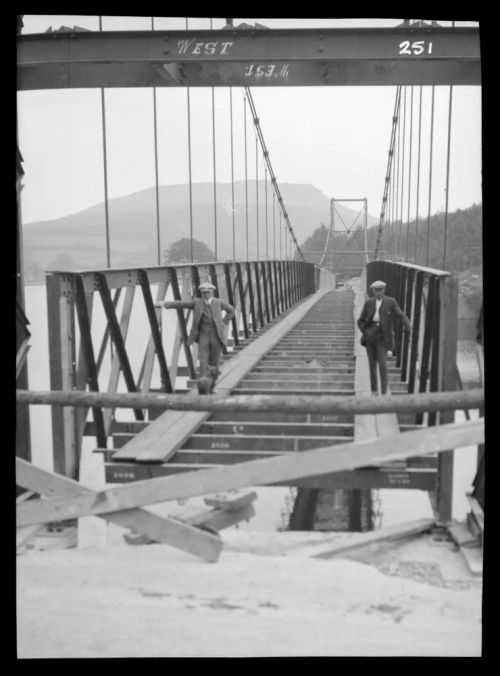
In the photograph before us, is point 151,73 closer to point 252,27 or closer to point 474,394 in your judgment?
point 252,27

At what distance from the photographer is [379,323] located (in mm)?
3592

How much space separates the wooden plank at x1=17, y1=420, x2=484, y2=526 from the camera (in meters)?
2.88

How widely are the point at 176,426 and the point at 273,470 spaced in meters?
1.22

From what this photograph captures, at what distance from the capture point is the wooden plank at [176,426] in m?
3.74

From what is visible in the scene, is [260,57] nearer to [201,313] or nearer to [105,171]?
[105,171]

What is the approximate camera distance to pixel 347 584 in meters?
3.12

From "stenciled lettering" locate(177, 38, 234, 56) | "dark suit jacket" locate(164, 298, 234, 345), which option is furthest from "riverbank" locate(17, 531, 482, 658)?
"stenciled lettering" locate(177, 38, 234, 56)

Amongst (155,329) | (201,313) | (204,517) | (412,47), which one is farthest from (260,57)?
(204,517)

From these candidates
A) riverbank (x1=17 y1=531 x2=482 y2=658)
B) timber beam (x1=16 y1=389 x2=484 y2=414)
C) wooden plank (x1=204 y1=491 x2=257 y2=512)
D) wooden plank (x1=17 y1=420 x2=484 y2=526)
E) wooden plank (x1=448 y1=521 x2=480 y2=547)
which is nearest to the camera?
timber beam (x1=16 y1=389 x2=484 y2=414)

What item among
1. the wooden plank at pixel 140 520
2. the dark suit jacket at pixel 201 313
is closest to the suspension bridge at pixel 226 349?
the wooden plank at pixel 140 520

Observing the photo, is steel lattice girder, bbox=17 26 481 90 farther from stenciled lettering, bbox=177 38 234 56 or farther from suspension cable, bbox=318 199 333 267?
suspension cable, bbox=318 199 333 267

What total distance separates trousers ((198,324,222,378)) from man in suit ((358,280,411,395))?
659mm

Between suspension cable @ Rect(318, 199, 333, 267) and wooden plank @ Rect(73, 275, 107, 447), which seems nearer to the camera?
suspension cable @ Rect(318, 199, 333, 267)
